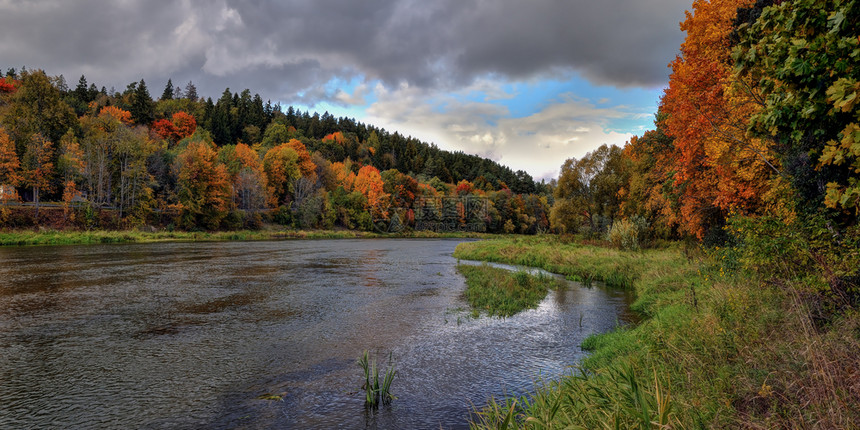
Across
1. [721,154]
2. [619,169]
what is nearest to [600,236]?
[619,169]

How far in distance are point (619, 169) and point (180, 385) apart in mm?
50581

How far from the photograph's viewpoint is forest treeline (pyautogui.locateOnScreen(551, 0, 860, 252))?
4.89 m

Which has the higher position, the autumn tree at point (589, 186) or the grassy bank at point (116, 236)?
the autumn tree at point (589, 186)

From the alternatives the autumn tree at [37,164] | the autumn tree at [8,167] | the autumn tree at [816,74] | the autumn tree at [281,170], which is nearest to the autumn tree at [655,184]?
the autumn tree at [816,74]

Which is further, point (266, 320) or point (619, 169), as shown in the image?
point (619, 169)

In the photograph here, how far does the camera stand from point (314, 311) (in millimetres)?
15898

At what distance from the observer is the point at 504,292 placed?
19.2 metres

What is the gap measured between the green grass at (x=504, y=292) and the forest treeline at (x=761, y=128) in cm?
749

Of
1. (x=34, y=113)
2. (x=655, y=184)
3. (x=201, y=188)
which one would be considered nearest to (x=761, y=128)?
(x=655, y=184)

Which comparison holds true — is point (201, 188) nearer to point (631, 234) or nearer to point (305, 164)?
point (305, 164)

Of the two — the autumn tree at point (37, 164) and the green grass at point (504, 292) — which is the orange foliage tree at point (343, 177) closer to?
the autumn tree at point (37, 164)

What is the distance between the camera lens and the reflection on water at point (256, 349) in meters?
7.61

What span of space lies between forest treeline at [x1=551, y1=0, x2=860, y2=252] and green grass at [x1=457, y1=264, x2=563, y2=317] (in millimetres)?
7494

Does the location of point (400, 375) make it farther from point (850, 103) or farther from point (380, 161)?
point (380, 161)
